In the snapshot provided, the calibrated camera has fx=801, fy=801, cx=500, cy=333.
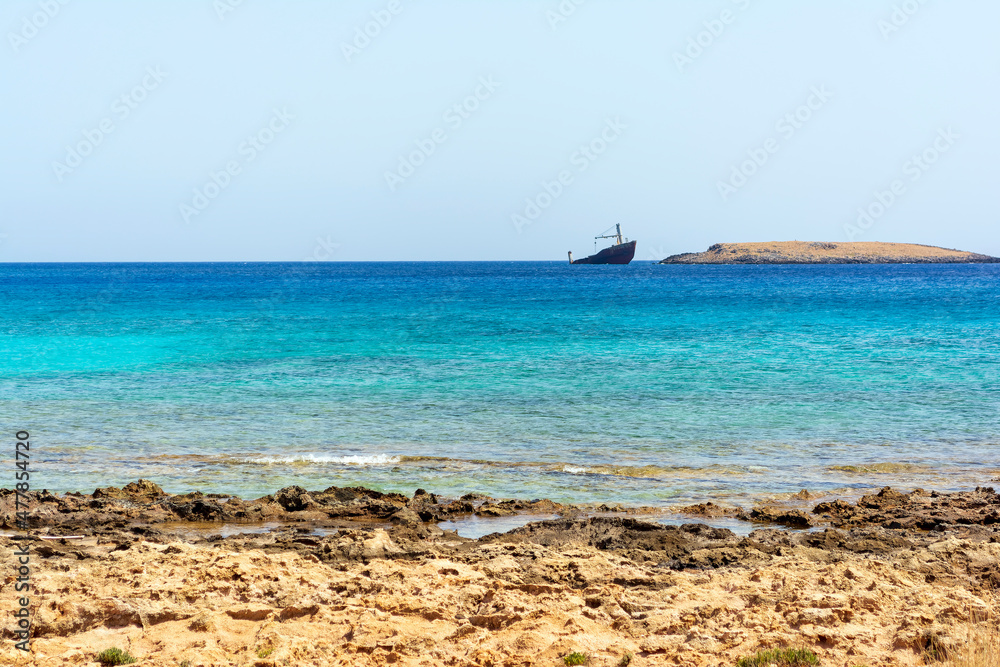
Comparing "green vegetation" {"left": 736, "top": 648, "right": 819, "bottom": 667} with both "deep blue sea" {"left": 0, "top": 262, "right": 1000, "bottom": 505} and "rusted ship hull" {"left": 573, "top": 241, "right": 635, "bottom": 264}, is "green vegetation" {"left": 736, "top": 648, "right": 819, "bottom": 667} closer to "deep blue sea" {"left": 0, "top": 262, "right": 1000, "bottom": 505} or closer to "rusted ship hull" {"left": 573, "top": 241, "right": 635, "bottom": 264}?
"deep blue sea" {"left": 0, "top": 262, "right": 1000, "bottom": 505}

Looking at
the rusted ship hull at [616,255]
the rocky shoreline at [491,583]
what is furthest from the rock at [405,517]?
the rusted ship hull at [616,255]

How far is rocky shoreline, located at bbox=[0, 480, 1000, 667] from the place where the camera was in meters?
6.10

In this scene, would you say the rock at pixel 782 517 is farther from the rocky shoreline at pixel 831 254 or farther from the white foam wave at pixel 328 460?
the rocky shoreline at pixel 831 254

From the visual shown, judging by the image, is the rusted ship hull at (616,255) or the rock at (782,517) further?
the rusted ship hull at (616,255)

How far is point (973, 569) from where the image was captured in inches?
304

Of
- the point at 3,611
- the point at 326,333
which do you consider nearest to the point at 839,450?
the point at 3,611

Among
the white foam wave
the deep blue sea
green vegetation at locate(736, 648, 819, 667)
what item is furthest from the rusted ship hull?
green vegetation at locate(736, 648, 819, 667)

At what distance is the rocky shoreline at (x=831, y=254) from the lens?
566 ft

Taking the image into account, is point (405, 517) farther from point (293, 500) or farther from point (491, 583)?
point (491, 583)

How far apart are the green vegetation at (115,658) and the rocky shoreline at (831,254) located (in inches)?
6995

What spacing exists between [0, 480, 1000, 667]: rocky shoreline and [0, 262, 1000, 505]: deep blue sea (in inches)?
67.5

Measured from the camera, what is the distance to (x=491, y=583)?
739 centimetres

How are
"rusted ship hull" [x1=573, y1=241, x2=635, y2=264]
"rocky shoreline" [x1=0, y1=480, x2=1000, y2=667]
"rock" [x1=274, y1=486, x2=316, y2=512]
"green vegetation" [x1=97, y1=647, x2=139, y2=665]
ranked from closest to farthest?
"green vegetation" [x1=97, y1=647, x2=139, y2=665] < "rocky shoreline" [x1=0, y1=480, x2=1000, y2=667] < "rock" [x1=274, y1=486, x2=316, y2=512] < "rusted ship hull" [x1=573, y1=241, x2=635, y2=264]

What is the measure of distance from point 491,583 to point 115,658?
313 centimetres
